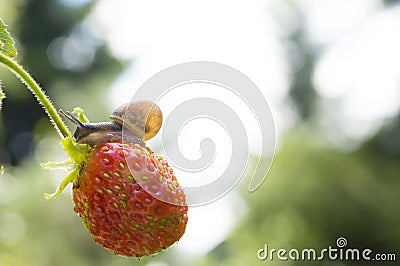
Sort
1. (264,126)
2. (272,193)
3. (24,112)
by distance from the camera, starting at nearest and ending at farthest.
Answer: (264,126) → (272,193) → (24,112)

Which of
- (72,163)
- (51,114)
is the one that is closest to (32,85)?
(51,114)

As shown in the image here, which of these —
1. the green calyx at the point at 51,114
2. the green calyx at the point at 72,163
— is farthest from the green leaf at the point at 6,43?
the green calyx at the point at 72,163

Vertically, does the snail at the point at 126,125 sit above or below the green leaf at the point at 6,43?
below

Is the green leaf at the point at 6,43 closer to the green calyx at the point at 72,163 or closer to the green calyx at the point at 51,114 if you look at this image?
the green calyx at the point at 51,114

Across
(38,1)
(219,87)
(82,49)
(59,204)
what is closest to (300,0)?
(82,49)

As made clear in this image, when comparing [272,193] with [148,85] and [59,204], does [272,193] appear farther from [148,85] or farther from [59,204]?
[148,85]
